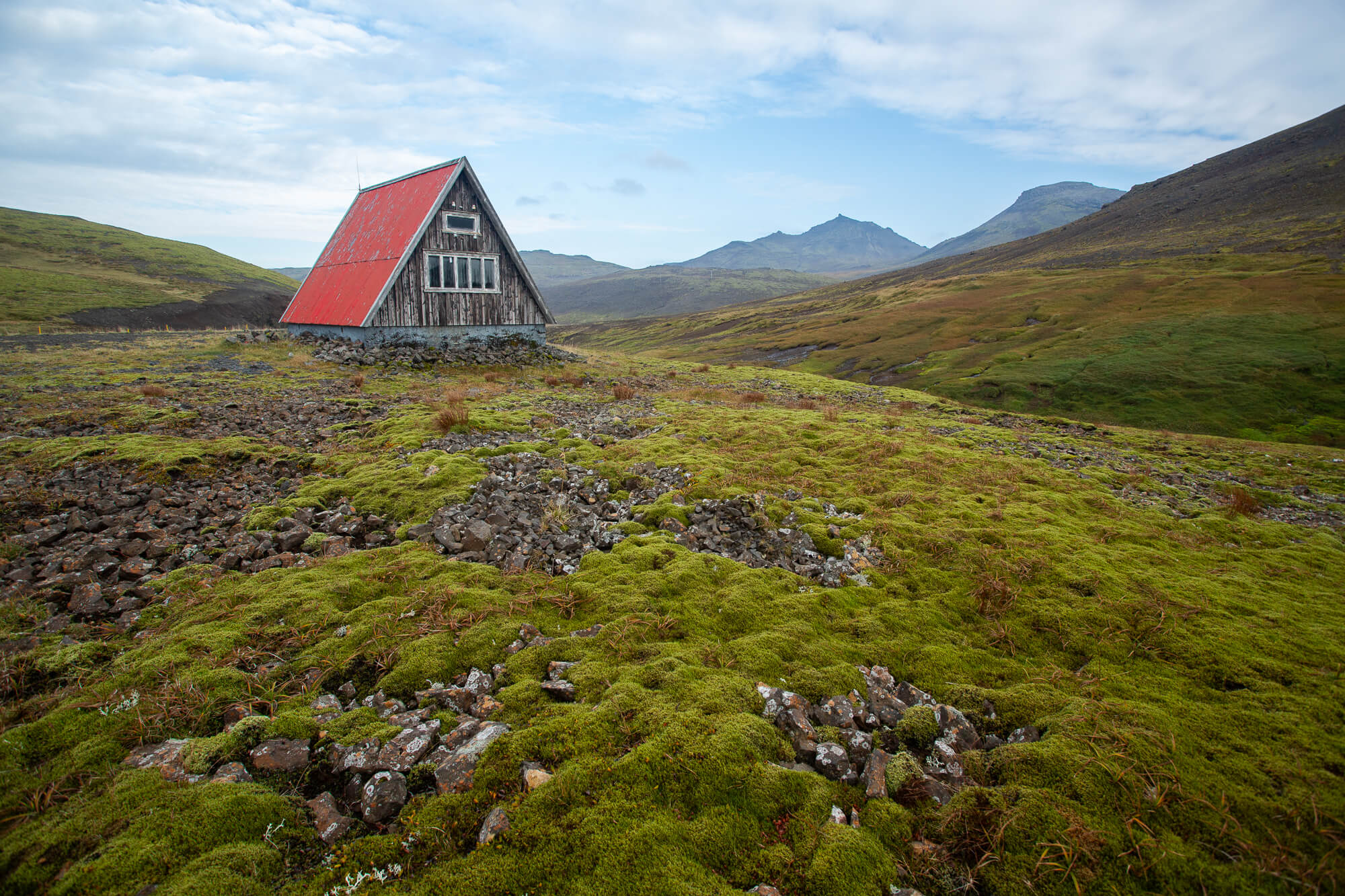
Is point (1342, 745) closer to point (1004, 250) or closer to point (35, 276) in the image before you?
point (35, 276)

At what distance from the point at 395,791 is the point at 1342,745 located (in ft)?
29.0

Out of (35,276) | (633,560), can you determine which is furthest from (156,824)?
(35,276)

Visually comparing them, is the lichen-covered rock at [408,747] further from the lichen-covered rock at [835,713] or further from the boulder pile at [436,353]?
the boulder pile at [436,353]

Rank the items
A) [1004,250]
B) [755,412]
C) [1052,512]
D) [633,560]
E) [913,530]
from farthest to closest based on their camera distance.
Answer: [1004,250] < [755,412] < [1052,512] < [913,530] < [633,560]

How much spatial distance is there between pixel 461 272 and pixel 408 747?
111ft

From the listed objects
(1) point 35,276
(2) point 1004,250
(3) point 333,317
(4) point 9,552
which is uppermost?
(2) point 1004,250

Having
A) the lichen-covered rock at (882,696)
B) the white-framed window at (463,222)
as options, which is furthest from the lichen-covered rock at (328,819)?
the white-framed window at (463,222)

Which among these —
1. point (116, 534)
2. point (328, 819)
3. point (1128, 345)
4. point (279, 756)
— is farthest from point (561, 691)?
point (1128, 345)

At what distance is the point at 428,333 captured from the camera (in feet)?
108

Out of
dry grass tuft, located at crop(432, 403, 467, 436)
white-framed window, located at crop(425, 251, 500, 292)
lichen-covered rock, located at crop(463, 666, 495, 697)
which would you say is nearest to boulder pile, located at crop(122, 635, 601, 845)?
lichen-covered rock, located at crop(463, 666, 495, 697)

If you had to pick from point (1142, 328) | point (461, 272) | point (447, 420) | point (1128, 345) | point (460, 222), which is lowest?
point (447, 420)

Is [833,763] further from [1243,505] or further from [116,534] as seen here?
[1243,505]

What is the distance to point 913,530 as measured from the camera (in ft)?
34.9

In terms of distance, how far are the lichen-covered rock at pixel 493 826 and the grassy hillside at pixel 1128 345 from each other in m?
46.3
